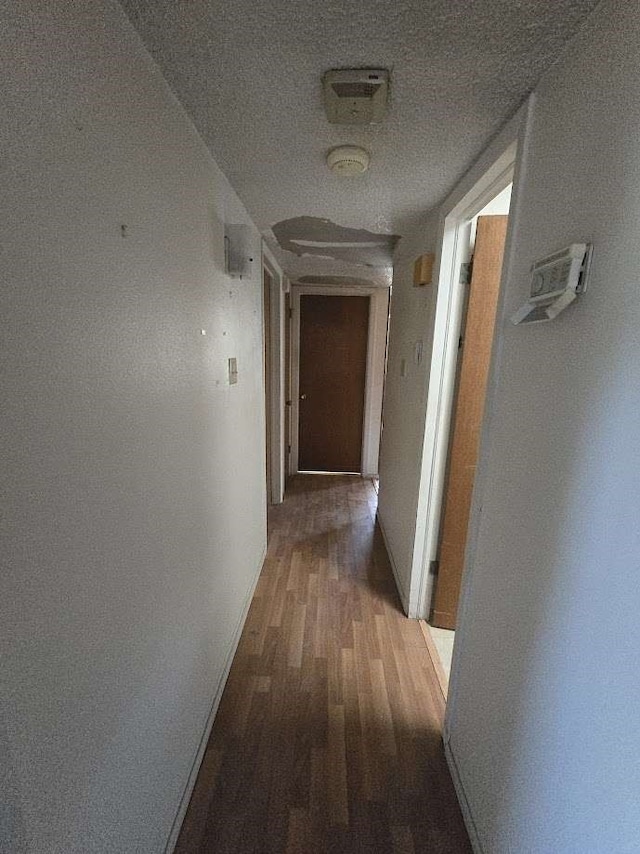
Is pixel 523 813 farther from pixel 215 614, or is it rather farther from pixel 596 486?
pixel 215 614

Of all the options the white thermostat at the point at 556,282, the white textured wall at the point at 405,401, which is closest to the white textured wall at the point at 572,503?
the white thermostat at the point at 556,282

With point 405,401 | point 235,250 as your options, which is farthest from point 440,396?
point 235,250

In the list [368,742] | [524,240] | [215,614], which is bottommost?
[368,742]

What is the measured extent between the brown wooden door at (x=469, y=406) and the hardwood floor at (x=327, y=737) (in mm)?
349

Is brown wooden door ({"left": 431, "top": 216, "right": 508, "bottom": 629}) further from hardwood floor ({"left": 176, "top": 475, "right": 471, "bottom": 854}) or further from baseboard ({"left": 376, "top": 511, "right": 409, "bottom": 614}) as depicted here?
hardwood floor ({"left": 176, "top": 475, "right": 471, "bottom": 854})

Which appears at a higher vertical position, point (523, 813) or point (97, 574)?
point (97, 574)

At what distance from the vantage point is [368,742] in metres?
1.34

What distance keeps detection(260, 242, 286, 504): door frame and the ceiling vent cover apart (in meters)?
1.86

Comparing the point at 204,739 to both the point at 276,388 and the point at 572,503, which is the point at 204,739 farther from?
the point at 276,388

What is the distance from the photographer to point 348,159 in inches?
47.4

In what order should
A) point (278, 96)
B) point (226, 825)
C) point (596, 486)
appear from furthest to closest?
1. point (226, 825)
2. point (278, 96)
3. point (596, 486)

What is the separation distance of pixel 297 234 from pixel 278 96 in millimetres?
1302

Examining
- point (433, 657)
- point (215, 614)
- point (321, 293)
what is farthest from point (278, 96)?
point (321, 293)

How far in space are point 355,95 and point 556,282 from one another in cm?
75
